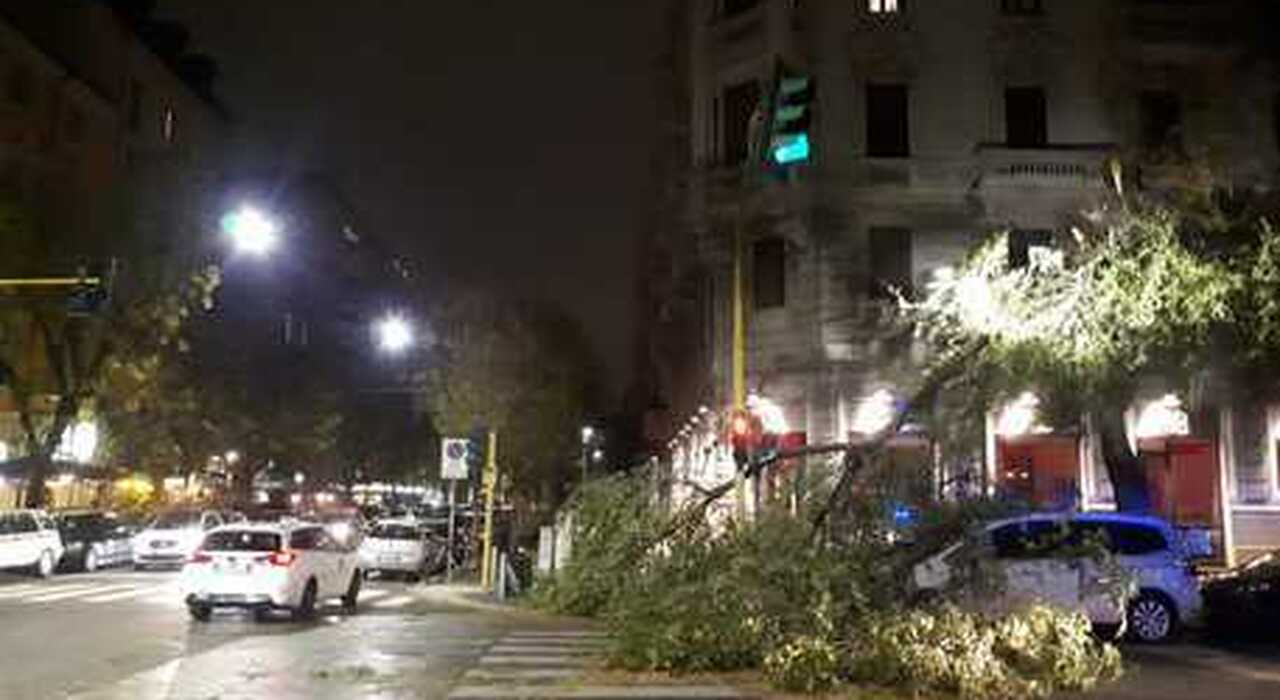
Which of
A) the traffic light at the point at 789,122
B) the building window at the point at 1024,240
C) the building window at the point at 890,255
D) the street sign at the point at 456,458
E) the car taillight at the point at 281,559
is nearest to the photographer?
the traffic light at the point at 789,122

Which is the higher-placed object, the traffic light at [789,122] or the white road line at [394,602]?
the traffic light at [789,122]

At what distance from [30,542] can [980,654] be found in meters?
29.6

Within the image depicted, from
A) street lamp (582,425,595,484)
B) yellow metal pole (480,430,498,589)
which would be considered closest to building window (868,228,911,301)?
yellow metal pole (480,430,498,589)

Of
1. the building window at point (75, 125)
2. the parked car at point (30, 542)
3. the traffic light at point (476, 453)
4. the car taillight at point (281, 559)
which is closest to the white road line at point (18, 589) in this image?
the parked car at point (30, 542)

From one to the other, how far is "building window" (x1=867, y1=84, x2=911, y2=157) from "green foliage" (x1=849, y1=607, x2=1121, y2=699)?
846 inches

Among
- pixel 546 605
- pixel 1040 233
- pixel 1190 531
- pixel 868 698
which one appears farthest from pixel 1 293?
pixel 868 698

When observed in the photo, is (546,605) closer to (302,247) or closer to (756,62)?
(756,62)

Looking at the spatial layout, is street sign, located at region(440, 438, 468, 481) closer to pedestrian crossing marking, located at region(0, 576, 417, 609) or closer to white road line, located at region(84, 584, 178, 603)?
pedestrian crossing marking, located at region(0, 576, 417, 609)

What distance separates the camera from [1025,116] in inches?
1480

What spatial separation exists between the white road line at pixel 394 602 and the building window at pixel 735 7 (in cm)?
1663

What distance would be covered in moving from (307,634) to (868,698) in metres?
10.5

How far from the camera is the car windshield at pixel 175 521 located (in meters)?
45.6

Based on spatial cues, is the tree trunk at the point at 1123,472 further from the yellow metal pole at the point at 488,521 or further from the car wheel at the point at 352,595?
the car wheel at the point at 352,595

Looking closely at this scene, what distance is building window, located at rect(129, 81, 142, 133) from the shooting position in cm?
7112
